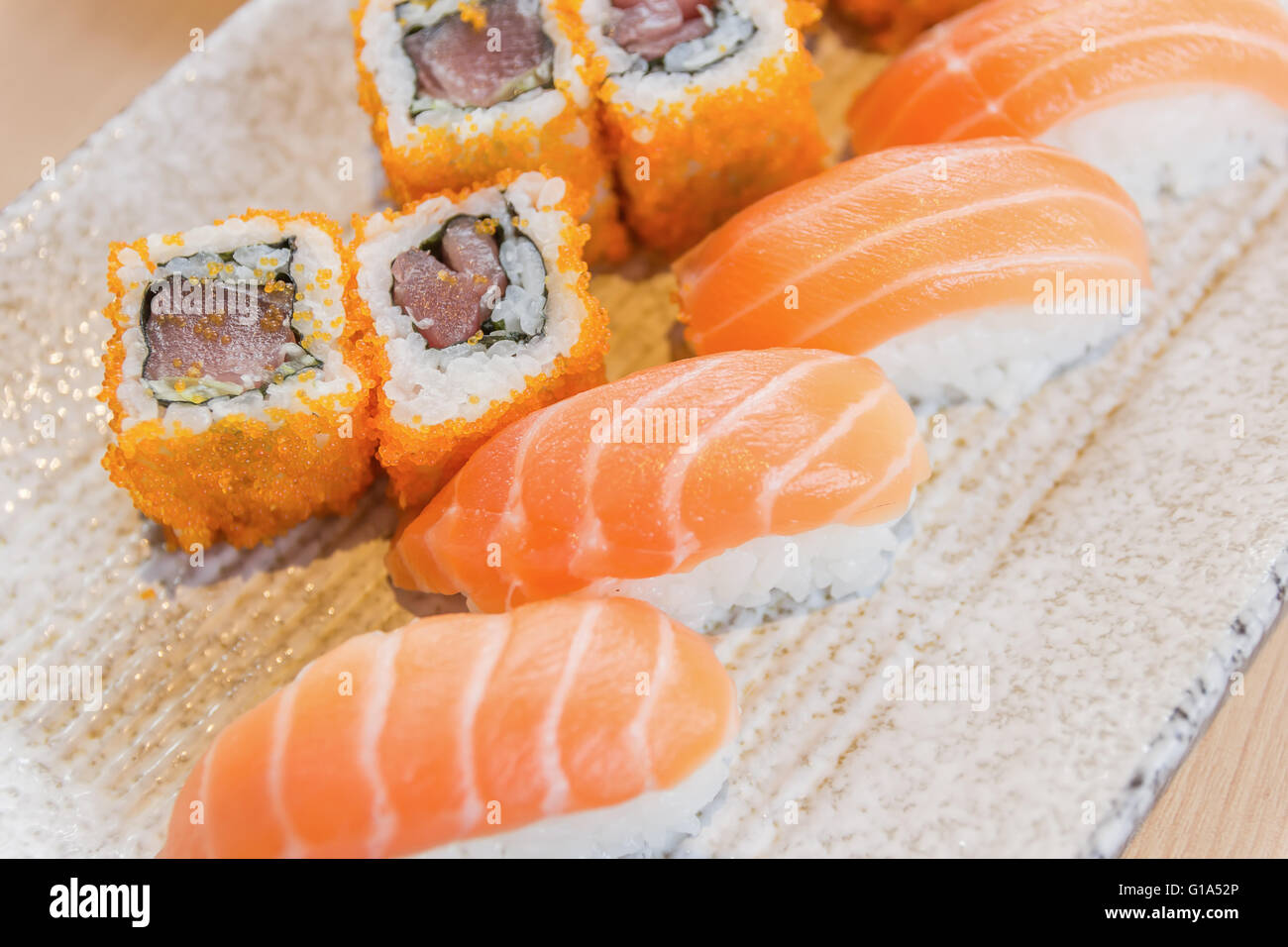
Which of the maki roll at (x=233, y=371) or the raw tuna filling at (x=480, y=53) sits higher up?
the raw tuna filling at (x=480, y=53)

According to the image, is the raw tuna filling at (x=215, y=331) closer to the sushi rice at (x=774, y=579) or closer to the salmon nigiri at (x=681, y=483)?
the salmon nigiri at (x=681, y=483)

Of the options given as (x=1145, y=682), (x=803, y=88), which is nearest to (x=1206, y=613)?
(x=1145, y=682)

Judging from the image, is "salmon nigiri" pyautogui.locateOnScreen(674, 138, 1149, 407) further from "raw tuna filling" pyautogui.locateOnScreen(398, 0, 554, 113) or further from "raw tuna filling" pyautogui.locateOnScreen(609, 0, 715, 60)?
"raw tuna filling" pyautogui.locateOnScreen(398, 0, 554, 113)

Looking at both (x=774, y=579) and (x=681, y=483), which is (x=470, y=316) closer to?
(x=681, y=483)

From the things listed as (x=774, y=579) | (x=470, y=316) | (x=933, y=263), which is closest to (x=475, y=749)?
(x=774, y=579)

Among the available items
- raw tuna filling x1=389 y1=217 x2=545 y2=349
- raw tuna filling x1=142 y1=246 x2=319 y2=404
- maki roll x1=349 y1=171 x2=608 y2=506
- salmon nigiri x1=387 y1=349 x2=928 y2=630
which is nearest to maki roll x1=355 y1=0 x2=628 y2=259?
maki roll x1=349 y1=171 x2=608 y2=506

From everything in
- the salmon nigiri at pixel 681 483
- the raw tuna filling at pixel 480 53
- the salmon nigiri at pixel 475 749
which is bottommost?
the salmon nigiri at pixel 475 749

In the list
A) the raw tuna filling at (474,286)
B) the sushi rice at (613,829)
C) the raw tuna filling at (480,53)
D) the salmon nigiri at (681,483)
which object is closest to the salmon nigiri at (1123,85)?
the salmon nigiri at (681,483)

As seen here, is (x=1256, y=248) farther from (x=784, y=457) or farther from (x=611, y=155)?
(x=611, y=155)
